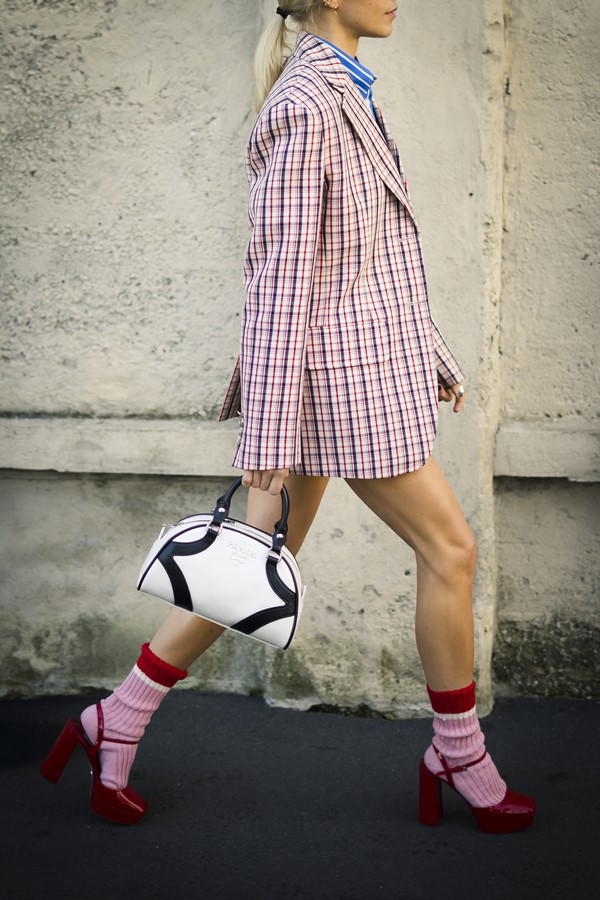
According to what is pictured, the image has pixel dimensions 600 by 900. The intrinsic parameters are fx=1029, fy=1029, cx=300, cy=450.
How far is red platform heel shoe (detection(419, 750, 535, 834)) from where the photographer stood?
8.33 ft

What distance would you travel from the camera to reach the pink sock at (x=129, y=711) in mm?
2580

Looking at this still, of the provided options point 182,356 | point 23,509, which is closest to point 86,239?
point 182,356

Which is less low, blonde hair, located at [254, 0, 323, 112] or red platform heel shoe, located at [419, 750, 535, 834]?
blonde hair, located at [254, 0, 323, 112]

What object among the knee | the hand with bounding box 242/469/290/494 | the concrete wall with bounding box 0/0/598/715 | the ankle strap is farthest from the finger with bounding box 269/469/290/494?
the concrete wall with bounding box 0/0/598/715

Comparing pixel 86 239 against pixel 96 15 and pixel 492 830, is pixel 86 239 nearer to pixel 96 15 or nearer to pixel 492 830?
pixel 96 15

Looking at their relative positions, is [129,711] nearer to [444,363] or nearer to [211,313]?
[444,363]

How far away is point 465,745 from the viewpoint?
8.25ft

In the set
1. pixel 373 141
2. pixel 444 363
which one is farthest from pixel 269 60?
pixel 444 363

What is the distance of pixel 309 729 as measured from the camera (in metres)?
3.29

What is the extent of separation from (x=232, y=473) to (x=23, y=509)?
77 centimetres

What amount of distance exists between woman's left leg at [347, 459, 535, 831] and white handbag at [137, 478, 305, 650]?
12.0 inches

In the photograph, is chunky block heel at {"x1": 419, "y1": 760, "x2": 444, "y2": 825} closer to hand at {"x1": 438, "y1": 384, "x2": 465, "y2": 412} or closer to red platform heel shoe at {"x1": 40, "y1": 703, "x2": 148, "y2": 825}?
red platform heel shoe at {"x1": 40, "y1": 703, "x2": 148, "y2": 825}

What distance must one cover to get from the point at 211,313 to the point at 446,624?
1.44 meters

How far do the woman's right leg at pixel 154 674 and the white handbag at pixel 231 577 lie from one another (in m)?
0.24
